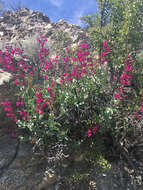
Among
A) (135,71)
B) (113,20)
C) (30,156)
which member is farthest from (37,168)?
(113,20)

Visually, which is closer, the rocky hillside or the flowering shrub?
the flowering shrub

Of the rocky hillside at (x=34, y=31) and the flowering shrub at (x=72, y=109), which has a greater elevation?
the rocky hillside at (x=34, y=31)

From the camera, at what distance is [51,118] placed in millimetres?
2967

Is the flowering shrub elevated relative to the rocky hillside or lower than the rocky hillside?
lower

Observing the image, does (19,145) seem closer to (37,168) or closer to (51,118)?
(37,168)

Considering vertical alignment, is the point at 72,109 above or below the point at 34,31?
below

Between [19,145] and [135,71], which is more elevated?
[135,71]

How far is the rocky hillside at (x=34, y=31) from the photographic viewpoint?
8.82 meters

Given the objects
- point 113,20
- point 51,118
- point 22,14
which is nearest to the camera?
point 51,118

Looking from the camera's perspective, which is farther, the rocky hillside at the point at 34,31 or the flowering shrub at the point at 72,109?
the rocky hillside at the point at 34,31

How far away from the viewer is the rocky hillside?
28.9ft

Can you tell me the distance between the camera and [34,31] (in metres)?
12.0

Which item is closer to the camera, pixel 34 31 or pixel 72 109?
pixel 72 109

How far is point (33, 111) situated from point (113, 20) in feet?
16.8
